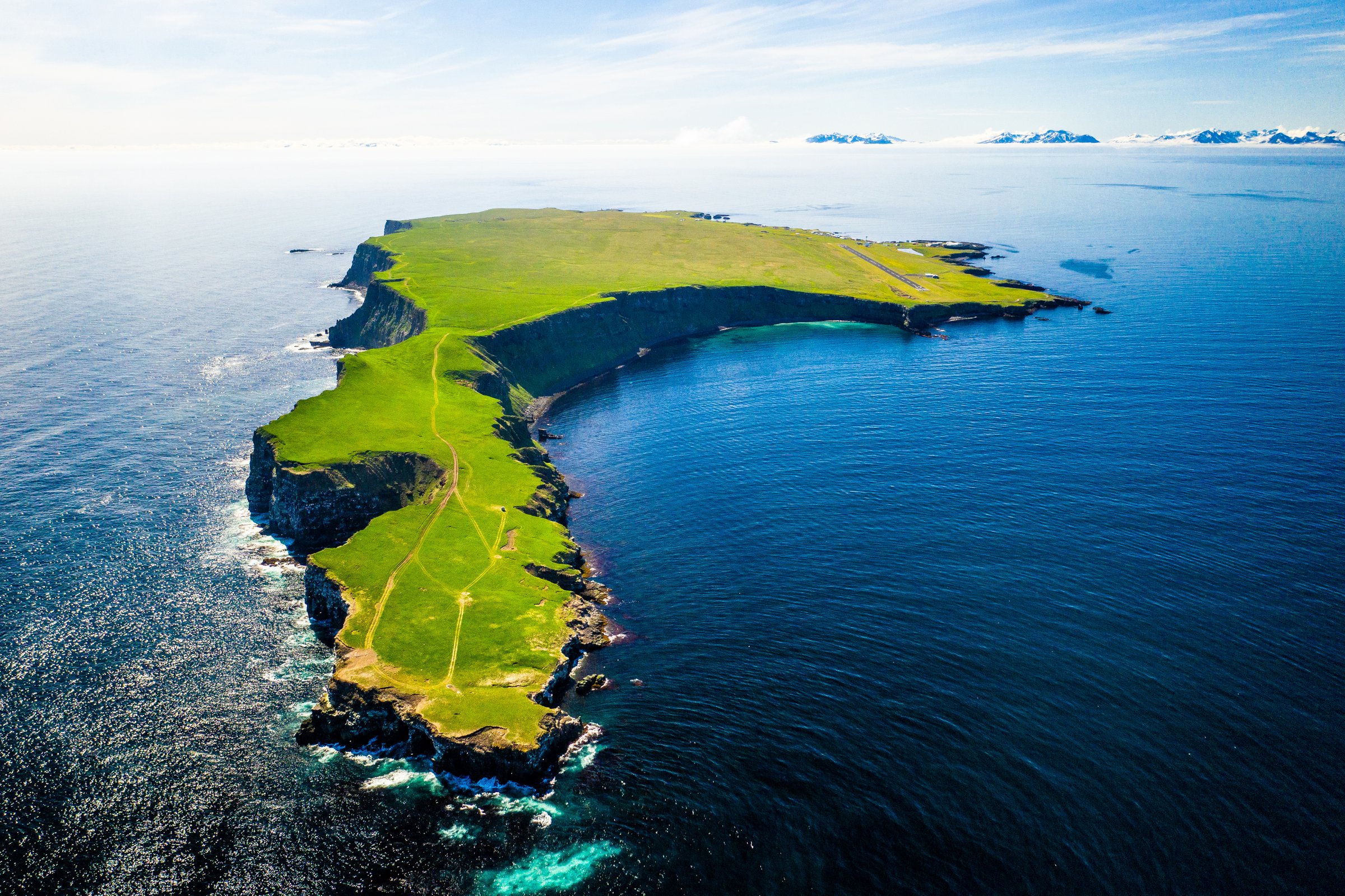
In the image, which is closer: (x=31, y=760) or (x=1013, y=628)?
(x=31, y=760)

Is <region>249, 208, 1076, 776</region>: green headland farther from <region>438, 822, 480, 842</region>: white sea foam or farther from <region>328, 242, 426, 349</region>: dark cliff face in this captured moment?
<region>328, 242, 426, 349</region>: dark cliff face

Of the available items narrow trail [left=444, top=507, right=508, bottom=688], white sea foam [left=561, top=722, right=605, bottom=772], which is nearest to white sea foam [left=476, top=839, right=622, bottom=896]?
white sea foam [left=561, top=722, right=605, bottom=772]

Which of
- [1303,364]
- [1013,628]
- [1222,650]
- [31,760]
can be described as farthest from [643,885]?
[1303,364]

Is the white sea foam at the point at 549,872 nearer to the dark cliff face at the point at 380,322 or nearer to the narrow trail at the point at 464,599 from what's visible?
the narrow trail at the point at 464,599

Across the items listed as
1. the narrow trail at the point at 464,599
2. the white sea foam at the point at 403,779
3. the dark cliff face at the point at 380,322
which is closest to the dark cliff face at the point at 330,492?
the narrow trail at the point at 464,599

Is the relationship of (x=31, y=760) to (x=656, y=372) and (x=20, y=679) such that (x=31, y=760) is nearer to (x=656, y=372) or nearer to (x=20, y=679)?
(x=20, y=679)

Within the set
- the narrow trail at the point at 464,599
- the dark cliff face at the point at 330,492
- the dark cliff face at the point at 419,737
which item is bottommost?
the dark cliff face at the point at 419,737

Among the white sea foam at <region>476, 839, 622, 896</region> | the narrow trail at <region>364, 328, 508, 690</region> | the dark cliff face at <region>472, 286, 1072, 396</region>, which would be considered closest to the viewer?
the white sea foam at <region>476, 839, 622, 896</region>

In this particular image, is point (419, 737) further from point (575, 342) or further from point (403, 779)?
point (575, 342)
